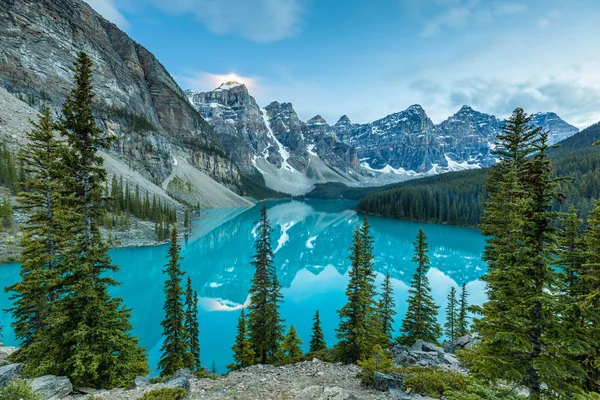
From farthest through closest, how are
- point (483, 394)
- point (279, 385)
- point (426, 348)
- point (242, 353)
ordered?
point (242, 353) → point (426, 348) → point (279, 385) → point (483, 394)

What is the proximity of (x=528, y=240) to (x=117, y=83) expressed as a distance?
163m

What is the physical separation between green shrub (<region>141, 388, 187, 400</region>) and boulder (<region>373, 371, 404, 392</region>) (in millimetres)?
6496

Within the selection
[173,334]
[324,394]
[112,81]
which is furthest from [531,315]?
[112,81]

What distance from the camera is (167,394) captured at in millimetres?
8375

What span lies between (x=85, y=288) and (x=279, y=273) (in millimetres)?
34485

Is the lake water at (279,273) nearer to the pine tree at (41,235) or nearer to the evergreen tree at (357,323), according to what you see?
the pine tree at (41,235)

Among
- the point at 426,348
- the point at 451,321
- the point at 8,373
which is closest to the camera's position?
the point at 8,373

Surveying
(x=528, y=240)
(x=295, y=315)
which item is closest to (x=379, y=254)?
(x=295, y=315)

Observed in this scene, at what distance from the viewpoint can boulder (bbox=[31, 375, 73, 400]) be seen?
26.8 ft

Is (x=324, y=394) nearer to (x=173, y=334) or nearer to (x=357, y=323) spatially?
(x=357, y=323)

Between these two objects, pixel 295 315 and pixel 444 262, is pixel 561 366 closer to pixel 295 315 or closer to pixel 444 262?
pixel 295 315

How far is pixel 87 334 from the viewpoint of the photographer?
9875 mm

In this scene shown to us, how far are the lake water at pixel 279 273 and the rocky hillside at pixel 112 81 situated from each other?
67.3 m

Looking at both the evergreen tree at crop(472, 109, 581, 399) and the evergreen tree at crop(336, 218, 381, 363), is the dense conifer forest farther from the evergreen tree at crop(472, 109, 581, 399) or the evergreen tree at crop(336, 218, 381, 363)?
the evergreen tree at crop(472, 109, 581, 399)
